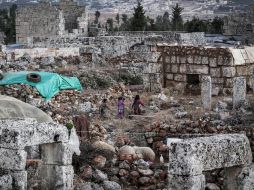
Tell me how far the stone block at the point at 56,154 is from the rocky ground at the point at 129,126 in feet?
1.82

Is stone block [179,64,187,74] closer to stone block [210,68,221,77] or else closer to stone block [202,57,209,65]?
stone block [202,57,209,65]

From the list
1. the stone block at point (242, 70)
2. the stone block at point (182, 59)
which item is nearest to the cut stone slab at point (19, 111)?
the stone block at point (182, 59)

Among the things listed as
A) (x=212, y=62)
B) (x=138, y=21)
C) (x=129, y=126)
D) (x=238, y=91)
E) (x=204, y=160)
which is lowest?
(x=129, y=126)

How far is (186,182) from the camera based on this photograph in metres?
9.07

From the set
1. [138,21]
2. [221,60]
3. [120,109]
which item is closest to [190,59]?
[221,60]

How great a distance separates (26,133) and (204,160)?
336 cm

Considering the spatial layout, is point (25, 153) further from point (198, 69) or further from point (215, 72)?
point (198, 69)

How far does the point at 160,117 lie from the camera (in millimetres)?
17875

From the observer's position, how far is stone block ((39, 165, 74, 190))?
461 inches

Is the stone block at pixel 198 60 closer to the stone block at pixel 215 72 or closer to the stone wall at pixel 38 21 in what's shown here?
the stone block at pixel 215 72

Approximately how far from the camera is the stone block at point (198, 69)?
71.1 feet

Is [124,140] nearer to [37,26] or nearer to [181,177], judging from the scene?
[181,177]

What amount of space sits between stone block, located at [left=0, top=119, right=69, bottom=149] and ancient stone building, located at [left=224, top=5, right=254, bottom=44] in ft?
93.7

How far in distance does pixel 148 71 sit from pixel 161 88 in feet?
2.43
